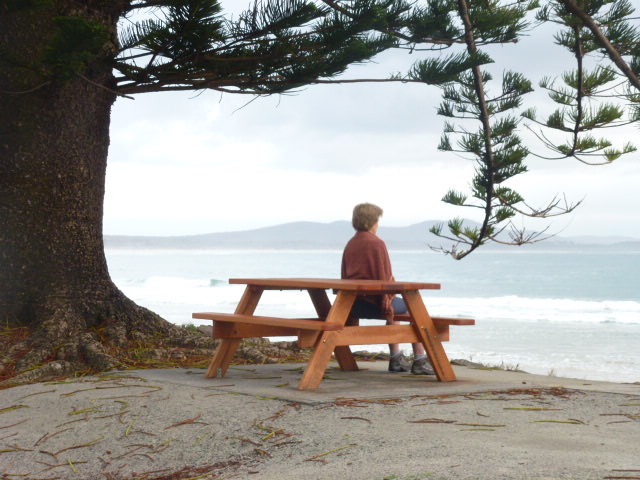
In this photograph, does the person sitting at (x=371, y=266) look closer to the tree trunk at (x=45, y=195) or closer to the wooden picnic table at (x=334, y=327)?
the wooden picnic table at (x=334, y=327)

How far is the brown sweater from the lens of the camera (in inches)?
209

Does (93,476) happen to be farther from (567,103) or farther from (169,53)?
(567,103)

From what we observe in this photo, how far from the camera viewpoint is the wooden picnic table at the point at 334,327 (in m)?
4.62

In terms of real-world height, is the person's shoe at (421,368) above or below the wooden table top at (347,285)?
below

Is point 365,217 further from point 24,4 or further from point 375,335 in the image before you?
point 24,4

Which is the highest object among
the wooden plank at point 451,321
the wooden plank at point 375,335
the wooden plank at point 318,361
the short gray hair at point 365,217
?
the short gray hair at point 365,217

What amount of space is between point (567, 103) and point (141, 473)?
5.66 meters

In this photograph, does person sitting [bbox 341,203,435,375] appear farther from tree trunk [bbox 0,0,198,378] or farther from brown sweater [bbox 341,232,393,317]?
tree trunk [bbox 0,0,198,378]

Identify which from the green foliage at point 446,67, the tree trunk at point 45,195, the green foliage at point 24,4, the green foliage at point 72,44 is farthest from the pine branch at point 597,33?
the green foliage at point 24,4

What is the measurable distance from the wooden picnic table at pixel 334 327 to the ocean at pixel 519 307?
9.15 ft

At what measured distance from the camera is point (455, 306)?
100.0 feet

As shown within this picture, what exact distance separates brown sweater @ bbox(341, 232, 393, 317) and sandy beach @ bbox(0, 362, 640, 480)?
22.9 inches

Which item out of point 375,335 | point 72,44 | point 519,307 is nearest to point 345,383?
point 375,335

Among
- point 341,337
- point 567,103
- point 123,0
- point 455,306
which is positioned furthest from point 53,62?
point 455,306
